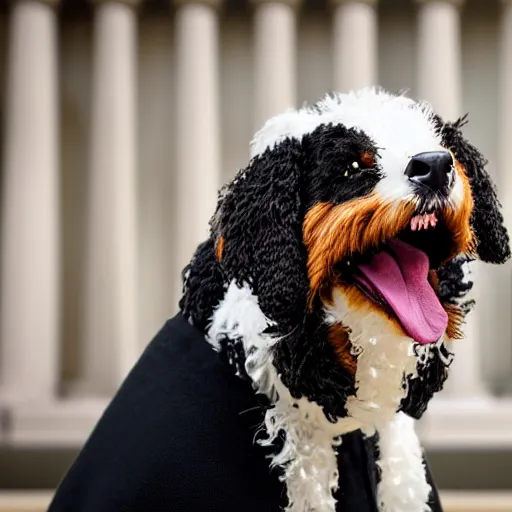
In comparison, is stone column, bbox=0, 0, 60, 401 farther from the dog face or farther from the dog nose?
the dog nose

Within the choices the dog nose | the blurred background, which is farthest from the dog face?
the blurred background

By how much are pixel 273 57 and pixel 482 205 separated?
1169 mm

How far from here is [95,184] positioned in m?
1.50

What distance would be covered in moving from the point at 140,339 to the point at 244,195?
1.19m

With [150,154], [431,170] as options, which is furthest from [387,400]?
[150,154]

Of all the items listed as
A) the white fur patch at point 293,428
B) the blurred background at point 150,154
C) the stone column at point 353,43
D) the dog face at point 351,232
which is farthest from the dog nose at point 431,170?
the stone column at point 353,43

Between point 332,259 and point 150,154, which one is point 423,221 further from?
point 150,154

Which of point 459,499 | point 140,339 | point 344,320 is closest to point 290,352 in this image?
point 344,320

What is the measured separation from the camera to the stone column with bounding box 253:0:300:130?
4.90 ft

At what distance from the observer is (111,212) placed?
58.4 inches

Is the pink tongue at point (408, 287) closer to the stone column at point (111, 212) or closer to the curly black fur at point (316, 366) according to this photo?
the curly black fur at point (316, 366)

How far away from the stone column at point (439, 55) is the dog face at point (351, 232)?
1133mm

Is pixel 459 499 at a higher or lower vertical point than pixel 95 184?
lower

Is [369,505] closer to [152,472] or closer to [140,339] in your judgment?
[152,472]
